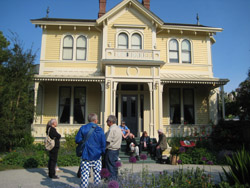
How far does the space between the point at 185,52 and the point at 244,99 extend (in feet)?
17.3

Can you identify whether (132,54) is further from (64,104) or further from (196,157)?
(196,157)

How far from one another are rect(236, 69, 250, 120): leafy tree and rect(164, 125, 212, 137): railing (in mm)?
2195

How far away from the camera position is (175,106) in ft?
47.5

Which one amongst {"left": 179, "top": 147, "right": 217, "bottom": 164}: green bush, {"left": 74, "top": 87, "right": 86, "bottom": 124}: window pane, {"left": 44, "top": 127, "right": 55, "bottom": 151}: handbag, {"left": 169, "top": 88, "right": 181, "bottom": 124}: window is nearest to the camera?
{"left": 44, "top": 127, "right": 55, "bottom": 151}: handbag

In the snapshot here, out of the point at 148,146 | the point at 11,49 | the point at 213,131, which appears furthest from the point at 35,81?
the point at 213,131

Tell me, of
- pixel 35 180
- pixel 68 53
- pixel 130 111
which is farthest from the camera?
pixel 68 53

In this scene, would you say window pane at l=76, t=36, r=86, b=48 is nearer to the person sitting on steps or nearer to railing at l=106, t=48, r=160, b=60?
railing at l=106, t=48, r=160, b=60

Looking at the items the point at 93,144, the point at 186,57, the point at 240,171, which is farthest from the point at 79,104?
the point at 240,171

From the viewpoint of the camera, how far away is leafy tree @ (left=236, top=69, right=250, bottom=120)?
11.5 meters

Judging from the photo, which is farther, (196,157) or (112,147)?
(196,157)

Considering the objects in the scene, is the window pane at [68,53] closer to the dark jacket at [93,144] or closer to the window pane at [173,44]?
the window pane at [173,44]

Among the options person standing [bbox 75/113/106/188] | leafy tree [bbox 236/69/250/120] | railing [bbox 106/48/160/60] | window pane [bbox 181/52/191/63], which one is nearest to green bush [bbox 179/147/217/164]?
leafy tree [bbox 236/69/250/120]

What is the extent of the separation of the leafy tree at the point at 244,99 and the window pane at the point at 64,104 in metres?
10.6

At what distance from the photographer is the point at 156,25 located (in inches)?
563
